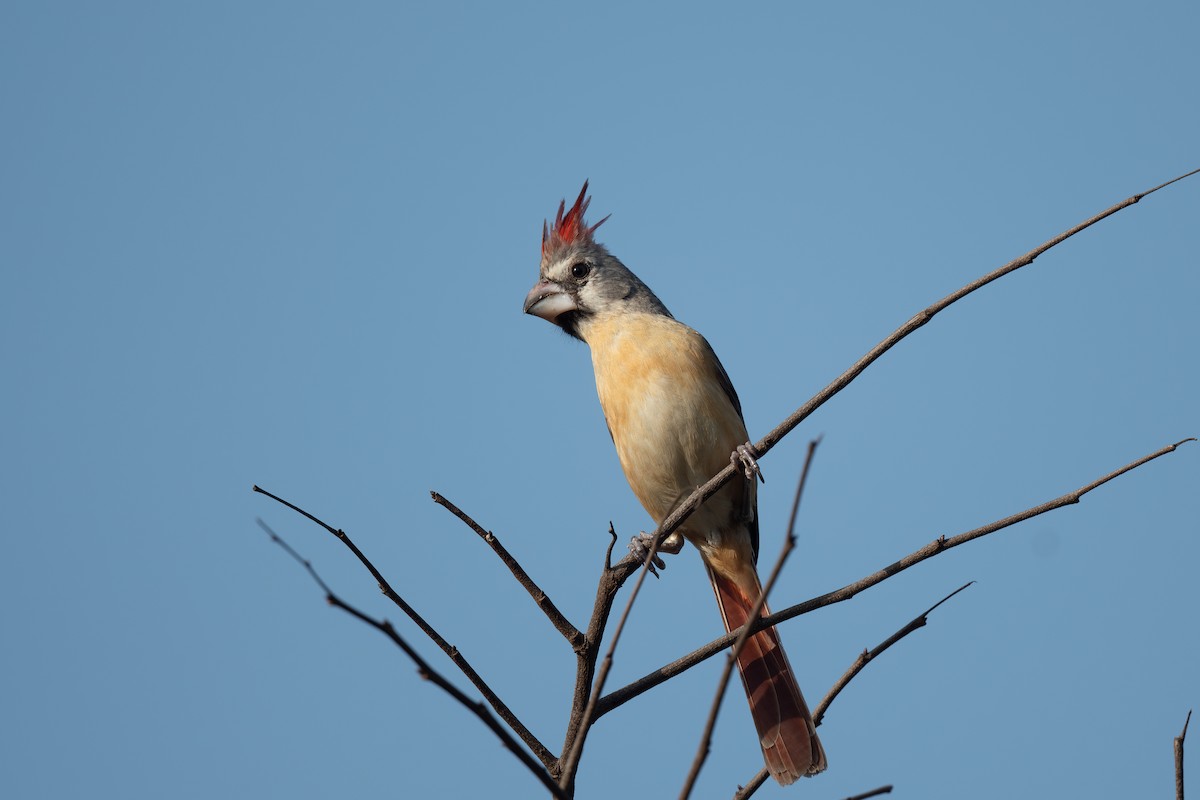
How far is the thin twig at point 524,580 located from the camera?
2791 millimetres

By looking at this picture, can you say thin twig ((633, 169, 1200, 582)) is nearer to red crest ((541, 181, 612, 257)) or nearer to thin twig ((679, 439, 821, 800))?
thin twig ((679, 439, 821, 800))

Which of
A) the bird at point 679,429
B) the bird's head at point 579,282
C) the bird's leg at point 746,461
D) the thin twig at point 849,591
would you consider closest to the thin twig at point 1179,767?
the thin twig at point 849,591

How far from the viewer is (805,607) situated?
271 centimetres

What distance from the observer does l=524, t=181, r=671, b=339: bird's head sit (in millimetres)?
5348

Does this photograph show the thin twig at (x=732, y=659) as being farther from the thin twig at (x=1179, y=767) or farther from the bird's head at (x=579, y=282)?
the bird's head at (x=579, y=282)

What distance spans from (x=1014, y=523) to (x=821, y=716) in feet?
2.86

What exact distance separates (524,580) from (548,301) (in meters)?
2.84

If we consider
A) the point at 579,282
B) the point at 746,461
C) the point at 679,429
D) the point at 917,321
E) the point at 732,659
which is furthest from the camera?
Answer: the point at 579,282

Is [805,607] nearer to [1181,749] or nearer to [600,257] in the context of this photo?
[1181,749]

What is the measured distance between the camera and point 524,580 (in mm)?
2836

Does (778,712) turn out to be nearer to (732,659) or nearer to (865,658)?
(865,658)

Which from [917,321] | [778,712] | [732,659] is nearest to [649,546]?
[778,712]

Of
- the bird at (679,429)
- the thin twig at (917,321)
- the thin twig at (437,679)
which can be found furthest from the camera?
the bird at (679,429)

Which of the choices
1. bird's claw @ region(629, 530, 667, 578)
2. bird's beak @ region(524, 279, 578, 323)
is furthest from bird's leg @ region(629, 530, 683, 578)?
bird's beak @ region(524, 279, 578, 323)
